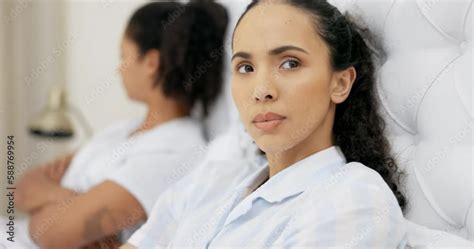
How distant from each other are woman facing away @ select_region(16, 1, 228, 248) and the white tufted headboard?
0.62 metres

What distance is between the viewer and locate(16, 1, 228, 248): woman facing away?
1.51 meters

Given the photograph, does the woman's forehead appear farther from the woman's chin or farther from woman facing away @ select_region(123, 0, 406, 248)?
the woman's chin

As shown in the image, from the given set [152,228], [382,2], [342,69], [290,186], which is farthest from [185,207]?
[382,2]

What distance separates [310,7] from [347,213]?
0.35m

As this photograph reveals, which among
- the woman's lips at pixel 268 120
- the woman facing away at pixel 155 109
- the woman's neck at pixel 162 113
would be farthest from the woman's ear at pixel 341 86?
the woman's neck at pixel 162 113

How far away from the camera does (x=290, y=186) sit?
100cm

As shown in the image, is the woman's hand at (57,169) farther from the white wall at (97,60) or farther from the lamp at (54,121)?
the white wall at (97,60)

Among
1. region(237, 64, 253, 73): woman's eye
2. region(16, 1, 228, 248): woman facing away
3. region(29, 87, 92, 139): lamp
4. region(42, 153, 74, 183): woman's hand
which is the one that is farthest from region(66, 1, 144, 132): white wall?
region(237, 64, 253, 73): woman's eye

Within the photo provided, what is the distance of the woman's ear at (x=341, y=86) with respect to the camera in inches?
39.4

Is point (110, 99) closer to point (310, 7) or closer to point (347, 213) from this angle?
point (310, 7)

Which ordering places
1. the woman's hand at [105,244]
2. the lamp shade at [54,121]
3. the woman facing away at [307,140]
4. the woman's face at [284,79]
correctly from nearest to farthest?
the woman facing away at [307,140]
the woman's face at [284,79]
the woman's hand at [105,244]
the lamp shade at [54,121]

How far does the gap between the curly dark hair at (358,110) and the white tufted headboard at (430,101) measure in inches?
1.3

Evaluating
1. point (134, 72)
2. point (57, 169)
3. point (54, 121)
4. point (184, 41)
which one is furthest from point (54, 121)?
point (184, 41)

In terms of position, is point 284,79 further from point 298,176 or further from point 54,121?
point 54,121
